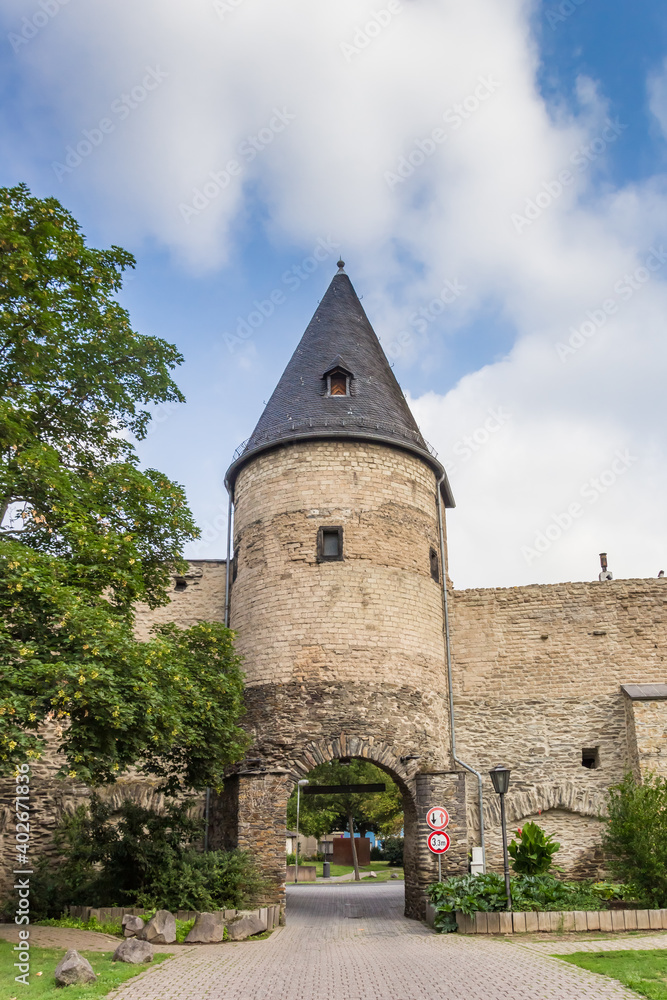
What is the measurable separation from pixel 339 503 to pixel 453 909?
8.09 m

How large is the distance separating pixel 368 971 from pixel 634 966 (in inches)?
120

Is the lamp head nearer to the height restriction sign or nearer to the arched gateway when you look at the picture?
the height restriction sign

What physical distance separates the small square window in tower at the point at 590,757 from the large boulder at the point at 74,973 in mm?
12660

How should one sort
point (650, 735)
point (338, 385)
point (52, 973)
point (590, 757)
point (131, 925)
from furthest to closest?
1. point (338, 385)
2. point (590, 757)
3. point (650, 735)
4. point (131, 925)
5. point (52, 973)

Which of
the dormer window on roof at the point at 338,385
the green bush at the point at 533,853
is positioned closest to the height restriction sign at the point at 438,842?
the green bush at the point at 533,853

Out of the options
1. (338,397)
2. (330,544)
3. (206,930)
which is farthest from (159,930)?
(338,397)

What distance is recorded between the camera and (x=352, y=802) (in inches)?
1221

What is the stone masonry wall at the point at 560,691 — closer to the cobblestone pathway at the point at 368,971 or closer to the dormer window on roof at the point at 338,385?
the cobblestone pathway at the point at 368,971

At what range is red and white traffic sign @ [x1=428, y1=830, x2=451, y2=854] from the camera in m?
13.9

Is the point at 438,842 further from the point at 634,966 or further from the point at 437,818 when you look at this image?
the point at 634,966

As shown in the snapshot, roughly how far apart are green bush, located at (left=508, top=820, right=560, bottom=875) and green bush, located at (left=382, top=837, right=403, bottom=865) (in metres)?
25.2

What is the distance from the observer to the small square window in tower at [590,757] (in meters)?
18.0

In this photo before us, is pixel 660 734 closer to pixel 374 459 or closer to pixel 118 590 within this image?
pixel 374 459

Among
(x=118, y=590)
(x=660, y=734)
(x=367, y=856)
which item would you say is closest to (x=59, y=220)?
(x=118, y=590)
